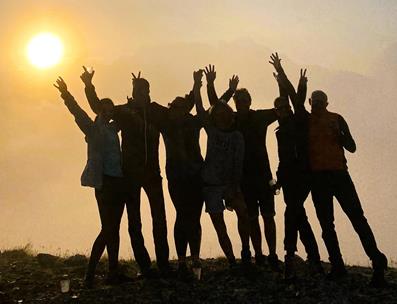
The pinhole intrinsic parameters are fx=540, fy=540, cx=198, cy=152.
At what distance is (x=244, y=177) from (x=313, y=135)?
1.56 m

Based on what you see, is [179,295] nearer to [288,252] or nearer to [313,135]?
[288,252]

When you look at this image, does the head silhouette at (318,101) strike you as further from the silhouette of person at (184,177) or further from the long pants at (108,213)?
the long pants at (108,213)

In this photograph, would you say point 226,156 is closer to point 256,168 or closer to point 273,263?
point 256,168

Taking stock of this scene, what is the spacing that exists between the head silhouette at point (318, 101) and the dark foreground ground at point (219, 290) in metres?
3.06

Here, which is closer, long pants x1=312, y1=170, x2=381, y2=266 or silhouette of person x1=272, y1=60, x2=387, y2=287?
long pants x1=312, y1=170, x2=381, y2=266

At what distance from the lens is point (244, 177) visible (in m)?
10.4

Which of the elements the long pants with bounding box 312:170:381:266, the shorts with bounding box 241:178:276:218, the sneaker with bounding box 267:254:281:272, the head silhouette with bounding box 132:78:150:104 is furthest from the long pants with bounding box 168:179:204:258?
the long pants with bounding box 312:170:381:266

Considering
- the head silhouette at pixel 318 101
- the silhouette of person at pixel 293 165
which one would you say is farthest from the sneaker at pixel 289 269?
the head silhouette at pixel 318 101

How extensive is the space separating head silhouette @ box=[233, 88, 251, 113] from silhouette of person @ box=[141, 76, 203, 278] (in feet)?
2.87

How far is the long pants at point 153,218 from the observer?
33.5ft

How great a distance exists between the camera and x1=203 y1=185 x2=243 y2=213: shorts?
9.78 m

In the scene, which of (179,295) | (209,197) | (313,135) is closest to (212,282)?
(179,295)

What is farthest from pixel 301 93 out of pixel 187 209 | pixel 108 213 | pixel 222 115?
pixel 108 213

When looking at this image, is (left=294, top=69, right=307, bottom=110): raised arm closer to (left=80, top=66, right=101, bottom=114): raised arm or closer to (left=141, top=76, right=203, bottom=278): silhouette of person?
(left=141, top=76, right=203, bottom=278): silhouette of person
